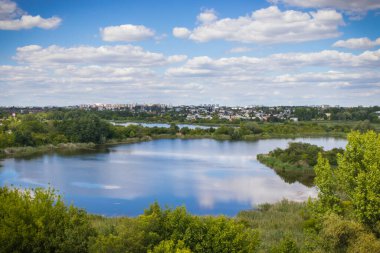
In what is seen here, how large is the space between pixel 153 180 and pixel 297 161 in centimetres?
1380

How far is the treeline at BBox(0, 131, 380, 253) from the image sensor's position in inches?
387

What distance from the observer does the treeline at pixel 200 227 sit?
9836 millimetres

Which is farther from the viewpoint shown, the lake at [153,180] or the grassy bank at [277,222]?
the lake at [153,180]

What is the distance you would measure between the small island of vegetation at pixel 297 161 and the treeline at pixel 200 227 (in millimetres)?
18965

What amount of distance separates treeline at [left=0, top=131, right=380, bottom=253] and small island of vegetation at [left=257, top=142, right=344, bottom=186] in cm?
1896

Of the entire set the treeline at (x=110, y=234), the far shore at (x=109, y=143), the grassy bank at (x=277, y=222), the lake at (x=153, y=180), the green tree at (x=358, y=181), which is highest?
the green tree at (x=358, y=181)

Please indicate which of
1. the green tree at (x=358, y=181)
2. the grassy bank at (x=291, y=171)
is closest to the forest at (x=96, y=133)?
the grassy bank at (x=291, y=171)

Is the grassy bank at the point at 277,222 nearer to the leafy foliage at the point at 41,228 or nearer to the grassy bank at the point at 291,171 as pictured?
the leafy foliage at the point at 41,228

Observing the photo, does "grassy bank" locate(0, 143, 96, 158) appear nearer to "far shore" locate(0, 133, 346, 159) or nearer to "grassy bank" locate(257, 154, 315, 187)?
"far shore" locate(0, 133, 346, 159)

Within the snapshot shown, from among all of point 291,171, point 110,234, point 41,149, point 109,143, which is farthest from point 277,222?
point 109,143

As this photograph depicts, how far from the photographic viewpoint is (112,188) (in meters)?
27.6

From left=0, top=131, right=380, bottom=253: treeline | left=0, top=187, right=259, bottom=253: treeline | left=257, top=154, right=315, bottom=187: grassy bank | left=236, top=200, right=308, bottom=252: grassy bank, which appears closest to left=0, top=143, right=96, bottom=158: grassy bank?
left=257, top=154, right=315, bottom=187: grassy bank

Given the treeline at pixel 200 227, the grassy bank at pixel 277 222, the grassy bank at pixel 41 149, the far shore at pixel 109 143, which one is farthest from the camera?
the far shore at pixel 109 143

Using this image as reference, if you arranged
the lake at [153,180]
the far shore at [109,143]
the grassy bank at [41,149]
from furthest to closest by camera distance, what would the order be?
the far shore at [109,143], the grassy bank at [41,149], the lake at [153,180]
